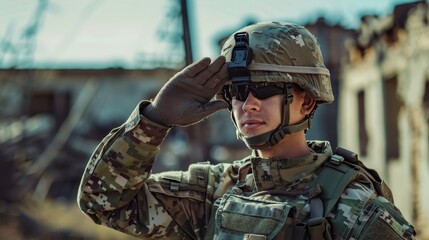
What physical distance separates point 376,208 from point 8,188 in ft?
32.3

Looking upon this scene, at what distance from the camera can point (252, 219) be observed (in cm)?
286

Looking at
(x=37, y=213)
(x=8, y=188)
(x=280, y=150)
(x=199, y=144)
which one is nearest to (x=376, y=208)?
(x=280, y=150)

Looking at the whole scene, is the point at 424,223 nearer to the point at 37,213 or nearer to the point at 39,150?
the point at 37,213

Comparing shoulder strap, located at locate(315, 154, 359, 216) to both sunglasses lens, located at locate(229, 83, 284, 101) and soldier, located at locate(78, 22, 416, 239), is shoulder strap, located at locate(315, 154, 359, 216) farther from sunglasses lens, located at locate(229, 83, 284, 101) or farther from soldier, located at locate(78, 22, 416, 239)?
sunglasses lens, located at locate(229, 83, 284, 101)

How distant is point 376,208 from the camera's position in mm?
2766

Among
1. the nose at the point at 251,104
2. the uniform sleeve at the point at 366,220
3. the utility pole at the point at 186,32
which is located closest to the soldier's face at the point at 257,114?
the nose at the point at 251,104

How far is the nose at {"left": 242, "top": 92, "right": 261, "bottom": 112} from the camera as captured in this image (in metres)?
2.90

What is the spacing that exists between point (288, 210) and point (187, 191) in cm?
48

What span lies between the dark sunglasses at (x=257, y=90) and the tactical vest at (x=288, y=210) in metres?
0.33

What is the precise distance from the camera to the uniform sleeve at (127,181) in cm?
294

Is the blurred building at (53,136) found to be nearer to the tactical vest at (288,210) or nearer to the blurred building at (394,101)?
the blurred building at (394,101)

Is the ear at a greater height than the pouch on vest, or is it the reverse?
the ear

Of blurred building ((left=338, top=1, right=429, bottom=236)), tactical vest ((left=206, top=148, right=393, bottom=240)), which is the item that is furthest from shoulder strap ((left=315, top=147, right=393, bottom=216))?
blurred building ((left=338, top=1, right=429, bottom=236))

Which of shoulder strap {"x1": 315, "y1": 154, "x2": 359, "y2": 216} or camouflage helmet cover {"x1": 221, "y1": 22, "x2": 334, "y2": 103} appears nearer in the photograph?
shoulder strap {"x1": 315, "y1": 154, "x2": 359, "y2": 216}
